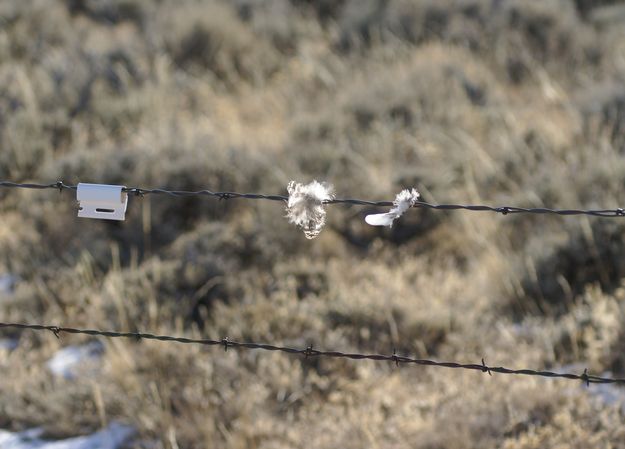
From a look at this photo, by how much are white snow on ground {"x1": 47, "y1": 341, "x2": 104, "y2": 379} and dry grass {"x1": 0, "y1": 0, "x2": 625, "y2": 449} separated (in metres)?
0.08

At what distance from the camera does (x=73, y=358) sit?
5.89 metres

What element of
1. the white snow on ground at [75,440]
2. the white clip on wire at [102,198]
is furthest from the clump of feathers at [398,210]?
the white snow on ground at [75,440]

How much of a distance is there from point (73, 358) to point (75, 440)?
903mm

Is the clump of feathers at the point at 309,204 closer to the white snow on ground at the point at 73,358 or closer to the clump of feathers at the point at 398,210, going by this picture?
the clump of feathers at the point at 398,210

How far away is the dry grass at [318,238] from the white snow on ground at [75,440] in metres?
0.07

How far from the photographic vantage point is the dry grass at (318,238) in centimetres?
504

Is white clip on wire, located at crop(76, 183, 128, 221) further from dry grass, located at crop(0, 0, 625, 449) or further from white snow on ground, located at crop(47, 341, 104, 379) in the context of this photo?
white snow on ground, located at crop(47, 341, 104, 379)

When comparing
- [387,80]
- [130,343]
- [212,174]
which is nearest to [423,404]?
[130,343]

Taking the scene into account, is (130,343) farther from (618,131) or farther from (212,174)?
(618,131)

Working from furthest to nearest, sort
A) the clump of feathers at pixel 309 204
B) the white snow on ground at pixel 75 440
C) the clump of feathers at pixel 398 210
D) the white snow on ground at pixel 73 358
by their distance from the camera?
1. the white snow on ground at pixel 73 358
2. the white snow on ground at pixel 75 440
3. the clump of feathers at pixel 309 204
4. the clump of feathers at pixel 398 210

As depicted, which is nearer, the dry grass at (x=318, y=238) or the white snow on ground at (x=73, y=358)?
the dry grass at (x=318, y=238)

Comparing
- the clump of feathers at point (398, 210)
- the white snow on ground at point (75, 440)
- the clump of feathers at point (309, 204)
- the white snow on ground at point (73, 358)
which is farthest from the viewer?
the white snow on ground at point (73, 358)

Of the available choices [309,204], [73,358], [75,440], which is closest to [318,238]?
[73,358]

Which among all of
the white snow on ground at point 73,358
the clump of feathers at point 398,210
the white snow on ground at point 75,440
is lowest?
the white snow on ground at point 75,440
